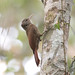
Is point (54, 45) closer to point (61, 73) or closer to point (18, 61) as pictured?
point (61, 73)

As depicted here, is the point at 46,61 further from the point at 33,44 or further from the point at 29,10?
the point at 29,10

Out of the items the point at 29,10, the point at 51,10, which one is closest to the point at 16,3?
the point at 29,10

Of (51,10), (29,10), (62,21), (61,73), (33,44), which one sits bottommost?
(61,73)

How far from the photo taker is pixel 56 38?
2119mm

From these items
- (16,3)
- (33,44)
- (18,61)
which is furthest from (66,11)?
(18,61)

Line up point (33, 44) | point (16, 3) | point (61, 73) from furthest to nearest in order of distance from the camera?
point (16, 3), point (33, 44), point (61, 73)

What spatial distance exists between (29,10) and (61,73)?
295 centimetres

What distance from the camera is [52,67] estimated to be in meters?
1.97

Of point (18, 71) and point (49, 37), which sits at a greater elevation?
point (49, 37)

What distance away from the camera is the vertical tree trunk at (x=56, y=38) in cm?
198

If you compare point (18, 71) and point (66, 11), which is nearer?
point (66, 11)

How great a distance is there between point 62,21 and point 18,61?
3.19 metres

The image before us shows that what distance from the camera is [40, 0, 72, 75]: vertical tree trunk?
6.50ft

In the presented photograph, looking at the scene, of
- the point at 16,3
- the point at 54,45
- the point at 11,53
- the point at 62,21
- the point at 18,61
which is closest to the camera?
the point at 54,45
